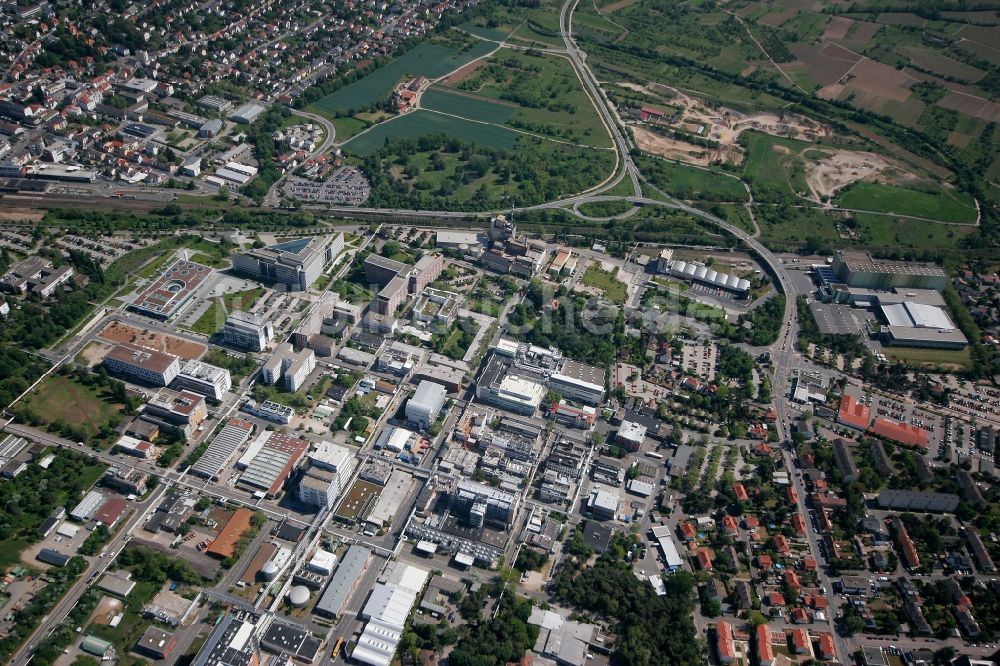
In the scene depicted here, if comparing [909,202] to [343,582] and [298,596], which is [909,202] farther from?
[298,596]

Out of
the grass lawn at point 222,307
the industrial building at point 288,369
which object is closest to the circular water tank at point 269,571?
the industrial building at point 288,369

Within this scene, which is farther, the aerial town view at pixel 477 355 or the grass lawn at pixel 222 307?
the grass lawn at pixel 222 307

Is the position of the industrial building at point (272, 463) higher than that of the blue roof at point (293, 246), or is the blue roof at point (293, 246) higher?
the blue roof at point (293, 246)

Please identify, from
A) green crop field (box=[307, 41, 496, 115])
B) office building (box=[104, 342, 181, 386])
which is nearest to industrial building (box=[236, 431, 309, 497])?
office building (box=[104, 342, 181, 386])

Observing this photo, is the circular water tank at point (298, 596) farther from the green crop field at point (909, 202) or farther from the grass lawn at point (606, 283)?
the green crop field at point (909, 202)

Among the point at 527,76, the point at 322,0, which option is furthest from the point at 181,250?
the point at 322,0

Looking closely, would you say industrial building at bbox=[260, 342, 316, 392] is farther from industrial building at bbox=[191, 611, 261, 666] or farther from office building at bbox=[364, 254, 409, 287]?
industrial building at bbox=[191, 611, 261, 666]
